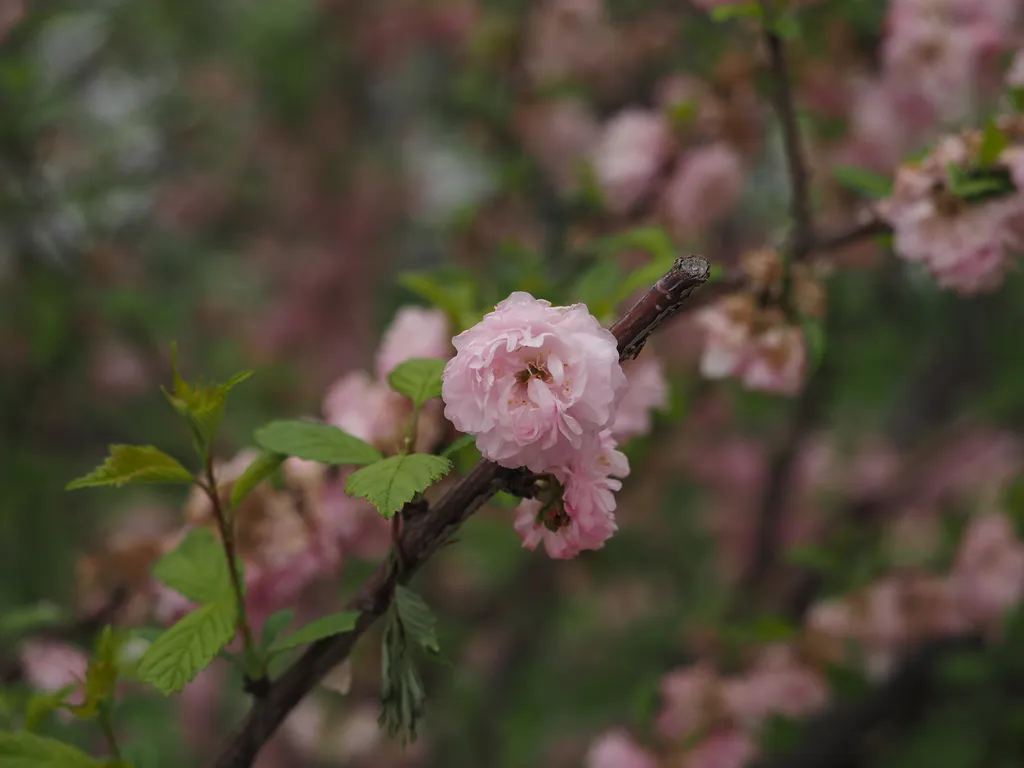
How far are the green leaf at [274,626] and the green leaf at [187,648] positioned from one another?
0.04 m

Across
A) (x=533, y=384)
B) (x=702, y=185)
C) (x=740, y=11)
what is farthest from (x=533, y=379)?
(x=702, y=185)

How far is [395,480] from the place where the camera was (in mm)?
544

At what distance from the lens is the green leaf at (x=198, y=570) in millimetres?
671

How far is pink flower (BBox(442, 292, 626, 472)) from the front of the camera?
0.51m

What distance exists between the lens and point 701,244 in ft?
4.40

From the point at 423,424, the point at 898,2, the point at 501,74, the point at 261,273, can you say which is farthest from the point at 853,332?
the point at 261,273

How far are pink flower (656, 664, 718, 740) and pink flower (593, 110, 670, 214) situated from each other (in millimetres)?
615

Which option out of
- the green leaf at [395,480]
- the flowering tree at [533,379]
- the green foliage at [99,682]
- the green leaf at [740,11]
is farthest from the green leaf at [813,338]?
the green foliage at [99,682]

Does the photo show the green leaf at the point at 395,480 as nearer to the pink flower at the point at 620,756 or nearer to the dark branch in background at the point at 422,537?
the dark branch in background at the point at 422,537

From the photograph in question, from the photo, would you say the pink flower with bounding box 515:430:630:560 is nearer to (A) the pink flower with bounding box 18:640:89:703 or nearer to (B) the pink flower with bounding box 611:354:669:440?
(B) the pink flower with bounding box 611:354:669:440

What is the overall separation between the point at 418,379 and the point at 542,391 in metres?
0.15

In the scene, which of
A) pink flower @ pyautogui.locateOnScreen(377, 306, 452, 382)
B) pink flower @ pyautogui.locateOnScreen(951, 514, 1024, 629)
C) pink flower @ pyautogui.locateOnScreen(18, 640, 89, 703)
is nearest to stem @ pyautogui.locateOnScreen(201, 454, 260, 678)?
pink flower @ pyautogui.locateOnScreen(377, 306, 452, 382)

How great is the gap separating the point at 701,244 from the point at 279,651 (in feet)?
3.04

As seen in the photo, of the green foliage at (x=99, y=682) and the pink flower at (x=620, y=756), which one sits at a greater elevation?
the pink flower at (x=620, y=756)
